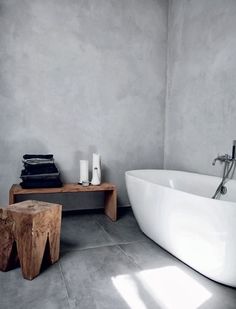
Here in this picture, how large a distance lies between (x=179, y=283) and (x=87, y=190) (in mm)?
1159

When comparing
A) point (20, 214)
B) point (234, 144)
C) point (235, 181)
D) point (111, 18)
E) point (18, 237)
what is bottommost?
point (18, 237)

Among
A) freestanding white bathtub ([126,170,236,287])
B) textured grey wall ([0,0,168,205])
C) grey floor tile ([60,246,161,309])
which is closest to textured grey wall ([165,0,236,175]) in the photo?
textured grey wall ([0,0,168,205])

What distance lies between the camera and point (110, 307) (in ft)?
3.78

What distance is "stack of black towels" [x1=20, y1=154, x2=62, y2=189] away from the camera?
7.13 feet

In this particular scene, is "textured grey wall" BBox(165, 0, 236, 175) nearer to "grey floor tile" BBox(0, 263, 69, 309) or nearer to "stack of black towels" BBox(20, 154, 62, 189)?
"stack of black towels" BBox(20, 154, 62, 189)

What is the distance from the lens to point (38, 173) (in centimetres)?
221

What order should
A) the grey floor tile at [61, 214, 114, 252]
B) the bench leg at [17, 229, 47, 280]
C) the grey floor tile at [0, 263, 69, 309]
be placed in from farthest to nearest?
the grey floor tile at [61, 214, 114, 252] < the bench leg at [17, 229, 47, 280] < the grey floor tile at [0, 263, 69, 309]

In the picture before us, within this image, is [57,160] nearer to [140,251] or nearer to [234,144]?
[140,251]

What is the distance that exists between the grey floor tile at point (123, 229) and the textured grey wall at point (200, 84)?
2.61 ft

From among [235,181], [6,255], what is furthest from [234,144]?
[6,255]

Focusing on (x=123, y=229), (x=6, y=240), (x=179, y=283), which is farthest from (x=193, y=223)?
(x=6, y=240)

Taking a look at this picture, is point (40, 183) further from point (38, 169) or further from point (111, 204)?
point (111, 204)

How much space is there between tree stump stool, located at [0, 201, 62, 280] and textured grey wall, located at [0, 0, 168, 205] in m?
1.04

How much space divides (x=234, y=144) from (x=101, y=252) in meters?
1.29
